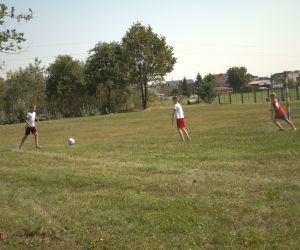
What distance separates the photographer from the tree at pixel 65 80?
A: 55.1 metres

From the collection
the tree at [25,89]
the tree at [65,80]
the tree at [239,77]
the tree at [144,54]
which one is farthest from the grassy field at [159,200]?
the tree at [239,77]

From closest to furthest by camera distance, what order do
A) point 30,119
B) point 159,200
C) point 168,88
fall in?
point 159,200
point 30,119
point 168,88

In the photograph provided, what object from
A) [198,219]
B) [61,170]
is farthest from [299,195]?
[61,170]

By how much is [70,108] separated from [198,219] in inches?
2085

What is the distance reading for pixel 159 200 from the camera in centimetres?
796

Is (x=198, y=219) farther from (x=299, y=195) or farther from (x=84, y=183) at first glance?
(x=84, y=183)

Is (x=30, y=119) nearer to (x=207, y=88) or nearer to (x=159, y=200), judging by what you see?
(x=159, y=200)

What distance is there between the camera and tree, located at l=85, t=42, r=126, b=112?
176 feet

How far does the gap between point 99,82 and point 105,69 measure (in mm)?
1706

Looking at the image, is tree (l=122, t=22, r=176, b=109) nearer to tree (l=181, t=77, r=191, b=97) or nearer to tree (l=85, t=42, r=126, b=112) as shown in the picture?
tree (l=85, t=42, r=126, b=112)

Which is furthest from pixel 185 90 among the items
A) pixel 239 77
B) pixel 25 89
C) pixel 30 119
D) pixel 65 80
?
pixel 30 119

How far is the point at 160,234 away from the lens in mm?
6309

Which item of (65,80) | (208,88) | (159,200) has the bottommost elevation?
(159,200)

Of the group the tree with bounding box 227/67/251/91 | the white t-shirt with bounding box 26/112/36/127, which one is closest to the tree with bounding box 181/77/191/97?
the tree with bounding box 227/67/251/91
